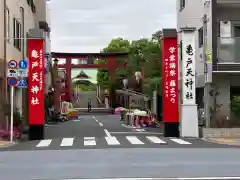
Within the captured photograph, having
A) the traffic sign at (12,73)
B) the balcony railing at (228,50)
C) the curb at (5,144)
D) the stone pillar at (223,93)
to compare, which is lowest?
the curb at (5,144)

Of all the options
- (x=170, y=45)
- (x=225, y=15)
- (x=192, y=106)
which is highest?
(x=225, y=15)

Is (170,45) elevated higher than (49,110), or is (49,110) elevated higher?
(170,45)

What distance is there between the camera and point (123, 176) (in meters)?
11.8

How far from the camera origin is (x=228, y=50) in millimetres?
28656

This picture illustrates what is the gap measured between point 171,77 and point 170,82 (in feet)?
0.83

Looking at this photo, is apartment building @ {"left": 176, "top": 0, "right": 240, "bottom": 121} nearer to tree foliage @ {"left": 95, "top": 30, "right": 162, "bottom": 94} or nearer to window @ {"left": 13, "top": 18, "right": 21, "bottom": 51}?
tree foliage @ {"left": 95, "top": 30, "right": 162, "bottom": 94}

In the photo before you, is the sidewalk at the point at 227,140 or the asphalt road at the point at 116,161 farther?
the sidewalk at the point at 227,140

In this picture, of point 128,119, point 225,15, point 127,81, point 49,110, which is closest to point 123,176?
point 225,15

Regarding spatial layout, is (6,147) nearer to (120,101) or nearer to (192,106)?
(192,106)

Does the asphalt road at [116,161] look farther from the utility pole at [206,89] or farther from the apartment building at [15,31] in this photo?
the utility pole at [206,89]

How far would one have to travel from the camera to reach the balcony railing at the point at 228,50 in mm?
28422

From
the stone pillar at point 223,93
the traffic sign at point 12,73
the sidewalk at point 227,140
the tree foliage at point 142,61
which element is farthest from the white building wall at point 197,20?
the traffic sign at point 12,73

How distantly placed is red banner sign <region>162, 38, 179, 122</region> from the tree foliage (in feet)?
46.6

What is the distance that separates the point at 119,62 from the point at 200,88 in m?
41.7
